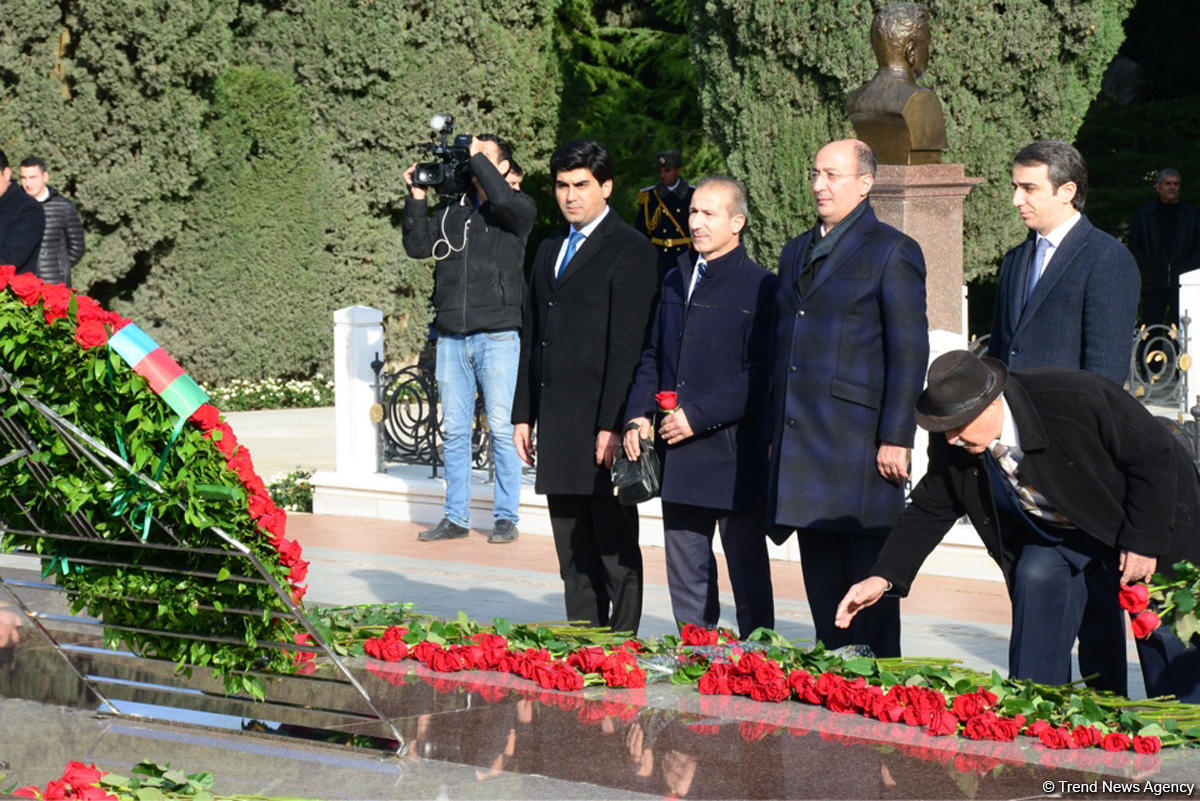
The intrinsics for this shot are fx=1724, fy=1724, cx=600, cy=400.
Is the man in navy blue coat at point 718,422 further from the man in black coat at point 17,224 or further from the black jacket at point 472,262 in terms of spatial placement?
the man in black coat at point 17,224

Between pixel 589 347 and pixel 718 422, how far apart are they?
0.75 metres

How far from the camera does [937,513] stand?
15.3 feet

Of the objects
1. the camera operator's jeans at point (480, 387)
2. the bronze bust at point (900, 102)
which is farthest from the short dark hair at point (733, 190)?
the bronze bust at point (900, 102)

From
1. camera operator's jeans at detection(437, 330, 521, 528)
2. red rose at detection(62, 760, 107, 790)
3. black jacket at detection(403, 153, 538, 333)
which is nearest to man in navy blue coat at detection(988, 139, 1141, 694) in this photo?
red rose at detection(62, 760, 107, 790)

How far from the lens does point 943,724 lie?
4.14m

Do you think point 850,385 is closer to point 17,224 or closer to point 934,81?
point 17,224

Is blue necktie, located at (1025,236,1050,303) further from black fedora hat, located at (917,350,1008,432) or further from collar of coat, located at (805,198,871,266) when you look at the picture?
black fedora hat, located at (917,350,1008,432)

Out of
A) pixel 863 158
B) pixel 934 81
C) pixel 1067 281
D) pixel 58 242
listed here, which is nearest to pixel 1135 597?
pixel 1067 281

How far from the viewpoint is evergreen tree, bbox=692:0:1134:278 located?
601 inches

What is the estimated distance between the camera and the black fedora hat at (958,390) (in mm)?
4238

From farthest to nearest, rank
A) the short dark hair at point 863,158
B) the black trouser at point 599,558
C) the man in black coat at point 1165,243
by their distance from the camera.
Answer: the man in black coat at point 1165,243 → the black trouser at point 599,558 → the short dark hair at point 863,158

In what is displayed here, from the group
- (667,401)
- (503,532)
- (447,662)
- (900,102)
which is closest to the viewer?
(447,662)

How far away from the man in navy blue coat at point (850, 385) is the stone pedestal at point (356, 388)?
5.35 metres

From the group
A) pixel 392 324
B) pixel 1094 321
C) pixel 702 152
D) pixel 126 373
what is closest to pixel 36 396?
pixel 126 373
